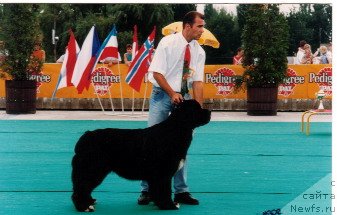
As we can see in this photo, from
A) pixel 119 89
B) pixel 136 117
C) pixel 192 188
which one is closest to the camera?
pixel 192 188

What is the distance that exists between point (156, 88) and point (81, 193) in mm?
1332

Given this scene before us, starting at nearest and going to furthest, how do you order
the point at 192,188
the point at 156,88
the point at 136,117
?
the point at 156,88 < the point at 192,188 < the point at 136,117

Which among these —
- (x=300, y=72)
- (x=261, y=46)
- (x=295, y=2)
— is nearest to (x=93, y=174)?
(x=295, y=2)

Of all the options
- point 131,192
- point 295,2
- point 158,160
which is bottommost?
point 131,192

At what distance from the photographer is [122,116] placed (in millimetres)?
15977

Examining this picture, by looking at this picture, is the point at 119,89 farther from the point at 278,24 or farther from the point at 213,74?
the point at 278,24

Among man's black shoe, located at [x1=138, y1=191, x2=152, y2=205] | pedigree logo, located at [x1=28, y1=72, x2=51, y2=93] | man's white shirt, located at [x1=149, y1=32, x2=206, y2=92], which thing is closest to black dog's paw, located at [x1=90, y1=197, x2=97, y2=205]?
man's black shoe, located at [x1=138, y1=191, x2=152, y2=205]

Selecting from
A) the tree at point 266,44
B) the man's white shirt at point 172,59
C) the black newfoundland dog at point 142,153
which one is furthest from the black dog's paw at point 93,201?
the tree at point 266,44

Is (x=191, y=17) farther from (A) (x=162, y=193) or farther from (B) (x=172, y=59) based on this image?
(A) (x=162, y=193)

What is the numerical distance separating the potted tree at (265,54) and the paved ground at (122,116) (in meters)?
0.51

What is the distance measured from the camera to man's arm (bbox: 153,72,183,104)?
18.5 ft

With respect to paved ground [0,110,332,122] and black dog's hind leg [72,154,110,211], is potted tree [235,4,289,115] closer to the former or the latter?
paved ground [0,110,332,122]

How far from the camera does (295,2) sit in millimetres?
5730

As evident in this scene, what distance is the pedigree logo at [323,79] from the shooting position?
1770 cm
